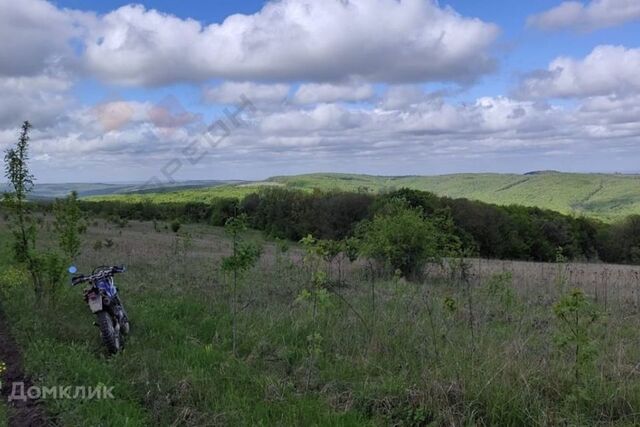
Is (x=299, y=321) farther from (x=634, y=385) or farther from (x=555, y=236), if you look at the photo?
(x=555, y=236)

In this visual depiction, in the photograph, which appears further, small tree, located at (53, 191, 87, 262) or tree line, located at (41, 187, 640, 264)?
tree line, located at (41, 187, 640, 264)

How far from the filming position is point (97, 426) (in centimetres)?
434

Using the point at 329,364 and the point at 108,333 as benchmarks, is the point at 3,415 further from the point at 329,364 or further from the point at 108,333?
the point at 329,364

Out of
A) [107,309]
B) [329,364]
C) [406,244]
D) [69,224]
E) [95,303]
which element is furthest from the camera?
[406,244]

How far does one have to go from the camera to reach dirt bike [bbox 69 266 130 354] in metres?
6.48

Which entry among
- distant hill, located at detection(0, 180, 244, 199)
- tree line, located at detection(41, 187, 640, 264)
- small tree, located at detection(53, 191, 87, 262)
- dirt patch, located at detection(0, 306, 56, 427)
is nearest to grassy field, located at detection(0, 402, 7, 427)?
dirt patch, located at detection(0, 306, 56, 427)

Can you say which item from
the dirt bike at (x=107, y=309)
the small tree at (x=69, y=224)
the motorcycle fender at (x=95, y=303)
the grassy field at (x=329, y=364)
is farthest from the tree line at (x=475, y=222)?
the motorcycle fender at (x=95, y=303)

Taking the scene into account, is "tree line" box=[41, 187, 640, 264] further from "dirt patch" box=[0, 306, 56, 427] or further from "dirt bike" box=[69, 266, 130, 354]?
"dirt patch" box=[0, 306, 56, 427]

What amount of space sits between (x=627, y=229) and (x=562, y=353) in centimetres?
6290

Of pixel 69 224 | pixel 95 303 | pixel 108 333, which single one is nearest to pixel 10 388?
pixel 108 333

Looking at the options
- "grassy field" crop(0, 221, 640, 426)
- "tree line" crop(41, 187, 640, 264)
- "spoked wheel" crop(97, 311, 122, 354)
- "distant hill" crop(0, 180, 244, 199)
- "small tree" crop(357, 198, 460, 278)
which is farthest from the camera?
"tree line" crop(41, 187, 640, 264)

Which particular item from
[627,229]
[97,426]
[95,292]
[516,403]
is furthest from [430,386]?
[627,229]

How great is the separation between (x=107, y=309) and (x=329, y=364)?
9.81 feet

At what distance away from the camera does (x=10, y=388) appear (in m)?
5.26
